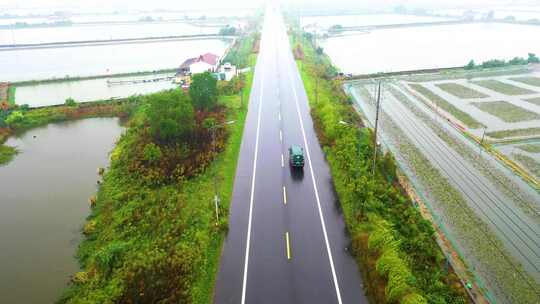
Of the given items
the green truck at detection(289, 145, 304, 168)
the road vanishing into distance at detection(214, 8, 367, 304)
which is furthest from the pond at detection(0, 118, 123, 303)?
the green truck at detection(289, 145, 304, 168)

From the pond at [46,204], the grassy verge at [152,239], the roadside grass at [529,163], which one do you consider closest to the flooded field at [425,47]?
the roadside grass at [529,163]

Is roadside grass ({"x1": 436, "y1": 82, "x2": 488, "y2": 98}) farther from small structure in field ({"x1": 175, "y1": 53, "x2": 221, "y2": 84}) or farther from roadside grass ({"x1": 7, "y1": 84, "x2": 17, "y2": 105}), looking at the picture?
roadside grass ({"x1": 7, "y1": 84, "x2": 17, "y2": 105})

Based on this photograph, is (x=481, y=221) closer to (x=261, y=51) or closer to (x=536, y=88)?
(x=536, y=88)

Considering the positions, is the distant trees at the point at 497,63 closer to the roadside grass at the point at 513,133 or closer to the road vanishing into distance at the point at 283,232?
the roadside grass at the point at 513,133

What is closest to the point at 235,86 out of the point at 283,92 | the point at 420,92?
the point at 283,92

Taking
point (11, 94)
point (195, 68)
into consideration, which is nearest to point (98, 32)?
point (11, 94)

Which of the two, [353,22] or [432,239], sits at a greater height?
[353,22]
